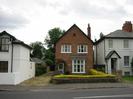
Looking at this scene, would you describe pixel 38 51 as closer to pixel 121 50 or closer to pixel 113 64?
pixel 113 64

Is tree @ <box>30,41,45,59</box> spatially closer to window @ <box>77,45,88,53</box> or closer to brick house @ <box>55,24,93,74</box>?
brick house @ <box>55,24,93,74</box>

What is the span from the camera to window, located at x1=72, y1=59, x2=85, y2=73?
49062 mm

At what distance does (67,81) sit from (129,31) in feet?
84.2

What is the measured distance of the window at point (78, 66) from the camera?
49.1 metres

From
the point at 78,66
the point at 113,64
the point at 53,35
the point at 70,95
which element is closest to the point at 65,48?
the point at 78,66

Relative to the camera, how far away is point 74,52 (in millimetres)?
49562

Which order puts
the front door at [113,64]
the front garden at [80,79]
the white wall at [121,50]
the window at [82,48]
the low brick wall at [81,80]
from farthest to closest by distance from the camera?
the window at [82,48] < the white wall at [121,50] < the front door at [113,64] < the front garden at [80,79] < the low brick wall at [81,80]

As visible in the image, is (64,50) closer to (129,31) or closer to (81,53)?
(81,53)

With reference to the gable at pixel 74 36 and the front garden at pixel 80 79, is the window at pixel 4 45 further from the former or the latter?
the gable at pixel 74 36

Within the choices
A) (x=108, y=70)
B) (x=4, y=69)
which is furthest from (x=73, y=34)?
(x=4, y=69)

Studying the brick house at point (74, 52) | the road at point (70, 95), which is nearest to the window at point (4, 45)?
the road at point (70, 95)

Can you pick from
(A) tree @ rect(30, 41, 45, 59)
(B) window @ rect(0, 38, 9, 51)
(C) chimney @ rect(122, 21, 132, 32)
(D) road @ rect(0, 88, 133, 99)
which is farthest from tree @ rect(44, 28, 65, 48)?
(D) road @ rect(0, 88, 133, 99)

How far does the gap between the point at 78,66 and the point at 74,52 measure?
2.75m

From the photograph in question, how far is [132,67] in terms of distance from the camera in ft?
160
